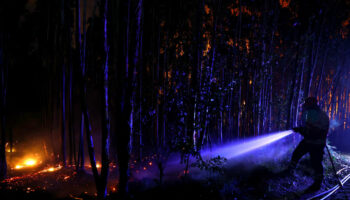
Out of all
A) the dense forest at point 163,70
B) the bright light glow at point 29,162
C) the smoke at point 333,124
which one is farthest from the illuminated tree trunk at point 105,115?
the smoke at point 333,124

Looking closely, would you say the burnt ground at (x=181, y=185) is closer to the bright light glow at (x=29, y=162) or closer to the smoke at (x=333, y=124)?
the bright light glow at (x=29, y=162)

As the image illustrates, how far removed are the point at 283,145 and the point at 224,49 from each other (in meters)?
4.49

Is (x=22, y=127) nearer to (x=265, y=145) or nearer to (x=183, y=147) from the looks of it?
(x=183, y=147)

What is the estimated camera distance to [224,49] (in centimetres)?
658

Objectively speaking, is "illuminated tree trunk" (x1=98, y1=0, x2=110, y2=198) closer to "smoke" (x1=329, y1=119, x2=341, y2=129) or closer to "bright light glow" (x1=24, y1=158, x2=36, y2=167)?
"bright light glow" (x1=24, y1=158, x2=36, y2=167)

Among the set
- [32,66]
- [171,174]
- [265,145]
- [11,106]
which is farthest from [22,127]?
[265,145]

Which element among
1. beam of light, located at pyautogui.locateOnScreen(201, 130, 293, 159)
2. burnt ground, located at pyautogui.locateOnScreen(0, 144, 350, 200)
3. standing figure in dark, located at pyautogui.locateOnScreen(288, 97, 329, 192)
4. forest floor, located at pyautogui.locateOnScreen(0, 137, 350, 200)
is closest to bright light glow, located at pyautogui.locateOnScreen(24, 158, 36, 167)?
forest floor, located at pyautogui.locateOnScreen(0, 137, 350, 200)

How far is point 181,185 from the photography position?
440 cm

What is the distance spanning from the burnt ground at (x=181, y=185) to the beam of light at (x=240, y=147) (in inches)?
40.9

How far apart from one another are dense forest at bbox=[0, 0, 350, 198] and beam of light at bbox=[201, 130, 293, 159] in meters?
0.30

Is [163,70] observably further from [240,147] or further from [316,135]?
[316,135]

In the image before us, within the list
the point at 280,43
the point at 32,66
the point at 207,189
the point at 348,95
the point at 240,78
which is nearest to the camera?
the point at 207,189

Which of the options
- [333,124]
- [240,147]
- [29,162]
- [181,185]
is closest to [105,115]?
[181,185]

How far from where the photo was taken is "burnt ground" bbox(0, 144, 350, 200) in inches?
152
